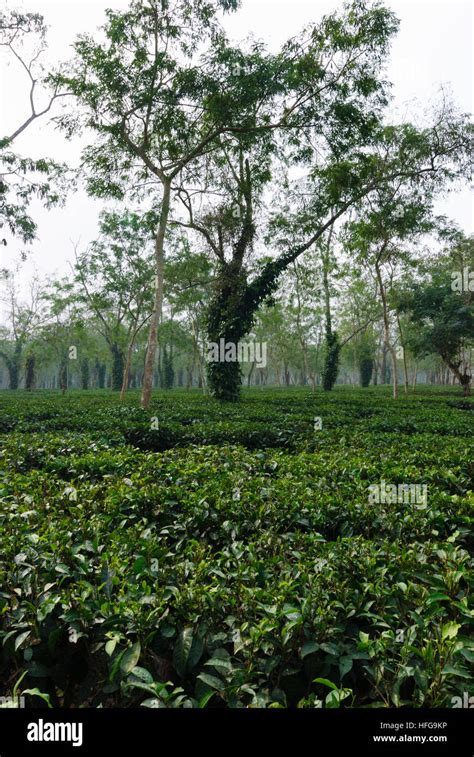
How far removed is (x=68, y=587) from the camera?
2492 mm

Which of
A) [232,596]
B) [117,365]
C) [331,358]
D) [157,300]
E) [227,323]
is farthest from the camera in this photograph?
[117,365]

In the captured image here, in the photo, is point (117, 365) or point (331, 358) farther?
point (117, 365)

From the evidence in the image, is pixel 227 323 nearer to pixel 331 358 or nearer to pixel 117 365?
pixel 331 358

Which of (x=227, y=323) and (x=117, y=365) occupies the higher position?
(x=227, y=323)

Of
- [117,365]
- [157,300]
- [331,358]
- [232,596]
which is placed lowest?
[232,596]

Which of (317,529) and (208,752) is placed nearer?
(208,752)

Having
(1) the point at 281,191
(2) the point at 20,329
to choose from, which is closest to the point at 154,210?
(1) the point at 281,191

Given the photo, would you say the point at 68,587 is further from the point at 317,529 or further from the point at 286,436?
the point at 286,436

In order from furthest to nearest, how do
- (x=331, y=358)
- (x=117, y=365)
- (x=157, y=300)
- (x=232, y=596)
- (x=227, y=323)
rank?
(x=117, y=365)
(x=331, y=358)
(x=227, y=323)
(x=157, y=300)
(x=232, y=596)

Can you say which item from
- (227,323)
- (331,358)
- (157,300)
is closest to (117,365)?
(331,358)

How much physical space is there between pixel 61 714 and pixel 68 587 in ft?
2.21

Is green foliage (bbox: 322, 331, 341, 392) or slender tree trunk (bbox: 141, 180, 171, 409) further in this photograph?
green foliage (bbox: 322, 331, 341, 392)

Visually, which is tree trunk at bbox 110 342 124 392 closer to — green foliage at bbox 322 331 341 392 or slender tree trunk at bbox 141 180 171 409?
green foliage at bbox 322 331 341 392

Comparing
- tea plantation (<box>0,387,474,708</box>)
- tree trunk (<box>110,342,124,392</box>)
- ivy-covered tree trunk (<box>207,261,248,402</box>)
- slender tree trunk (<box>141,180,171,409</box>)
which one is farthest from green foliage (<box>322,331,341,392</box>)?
tea plantation (<box>0,387,474,708</box>)
